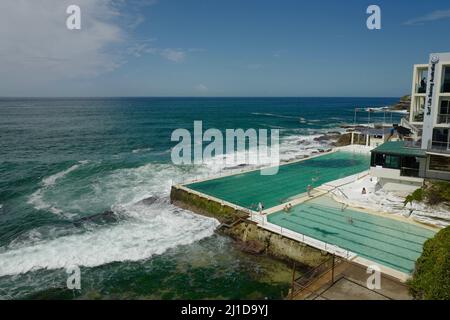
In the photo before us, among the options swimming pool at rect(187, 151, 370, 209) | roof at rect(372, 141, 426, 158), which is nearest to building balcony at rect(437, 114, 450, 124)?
roof at rect(372, 141, 426, 158)

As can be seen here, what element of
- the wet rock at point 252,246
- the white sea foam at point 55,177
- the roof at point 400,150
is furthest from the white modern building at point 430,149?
the white sea foam at point 55,177

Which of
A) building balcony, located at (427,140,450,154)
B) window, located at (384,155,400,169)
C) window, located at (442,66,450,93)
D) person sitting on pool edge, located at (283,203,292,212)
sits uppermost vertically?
window, located at (442,66,450,93)

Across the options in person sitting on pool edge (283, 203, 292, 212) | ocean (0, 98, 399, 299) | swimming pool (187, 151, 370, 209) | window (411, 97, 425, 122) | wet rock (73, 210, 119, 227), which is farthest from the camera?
window (411, 97, 425, 122)

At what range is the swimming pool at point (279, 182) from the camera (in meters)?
24.7

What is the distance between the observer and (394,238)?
1766 centimetres

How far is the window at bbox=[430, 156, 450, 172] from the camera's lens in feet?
67.6

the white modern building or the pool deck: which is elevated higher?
the white modern building

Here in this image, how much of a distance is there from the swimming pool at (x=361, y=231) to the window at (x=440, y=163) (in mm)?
4603

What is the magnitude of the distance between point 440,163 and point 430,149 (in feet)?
3.42

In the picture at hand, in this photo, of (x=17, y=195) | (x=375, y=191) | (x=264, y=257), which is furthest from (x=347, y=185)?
(x=17, y=195)

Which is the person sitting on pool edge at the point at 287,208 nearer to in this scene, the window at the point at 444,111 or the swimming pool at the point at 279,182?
the swimming pool at the point at 279,182

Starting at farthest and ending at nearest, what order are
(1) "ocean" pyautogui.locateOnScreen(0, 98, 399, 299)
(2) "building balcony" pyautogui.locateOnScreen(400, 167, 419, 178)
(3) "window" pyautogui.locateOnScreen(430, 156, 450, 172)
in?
(2) "building balcony" pyautogui.locateOnScreen(400, 167, 419, 178)
(3) "window" pyautogui.locateOnScreen(430, 156, 450, 172)
(1) "ocean" pyautogui.locateOnScreen(0, 98, 399, 299)

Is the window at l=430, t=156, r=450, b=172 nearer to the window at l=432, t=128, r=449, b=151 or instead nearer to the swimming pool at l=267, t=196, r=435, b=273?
the window at l=432, t=128, r=449, b=151

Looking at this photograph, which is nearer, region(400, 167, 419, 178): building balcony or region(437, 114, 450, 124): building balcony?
region(437, 114, 450, 124): building balcony
